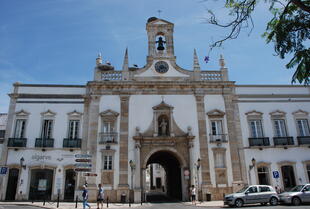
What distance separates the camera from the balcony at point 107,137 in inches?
781

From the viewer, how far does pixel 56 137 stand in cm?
2011

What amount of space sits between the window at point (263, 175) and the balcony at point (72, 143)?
1448 cm

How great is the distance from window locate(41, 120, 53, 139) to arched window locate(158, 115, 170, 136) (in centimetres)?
885

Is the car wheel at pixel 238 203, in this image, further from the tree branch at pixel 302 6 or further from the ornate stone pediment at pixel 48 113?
the ornate stone pediment at pixel 48 113

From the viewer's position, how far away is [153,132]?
66.4 ft

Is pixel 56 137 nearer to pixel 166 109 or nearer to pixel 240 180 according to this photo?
pixel 166 109

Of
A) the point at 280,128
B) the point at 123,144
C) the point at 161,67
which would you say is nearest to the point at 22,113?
the point at 123,144

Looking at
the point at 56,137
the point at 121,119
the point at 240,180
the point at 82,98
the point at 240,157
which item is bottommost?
the point at 240,180

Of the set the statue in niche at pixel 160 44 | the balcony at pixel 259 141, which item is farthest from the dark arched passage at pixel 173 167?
the statue in niche at pixel 160 44

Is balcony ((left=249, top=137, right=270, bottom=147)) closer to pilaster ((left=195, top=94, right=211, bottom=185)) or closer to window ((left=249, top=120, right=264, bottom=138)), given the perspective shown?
window ((left=249, top=120, right=264, bottom=138))

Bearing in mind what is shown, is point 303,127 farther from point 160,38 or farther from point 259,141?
point 160,38

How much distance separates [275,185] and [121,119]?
13194 millimetres

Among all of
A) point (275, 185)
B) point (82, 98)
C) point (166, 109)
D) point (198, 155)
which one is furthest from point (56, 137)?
point (275, 185)

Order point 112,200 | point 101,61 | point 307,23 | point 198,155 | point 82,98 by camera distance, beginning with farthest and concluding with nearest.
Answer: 1. point 101,61
2. point 82,98
3. point 198,155
4. point 112,200
5. point 307,23
